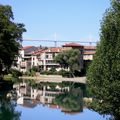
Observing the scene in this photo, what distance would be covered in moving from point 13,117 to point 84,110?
37.5 feet

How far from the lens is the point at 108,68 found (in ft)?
67.6

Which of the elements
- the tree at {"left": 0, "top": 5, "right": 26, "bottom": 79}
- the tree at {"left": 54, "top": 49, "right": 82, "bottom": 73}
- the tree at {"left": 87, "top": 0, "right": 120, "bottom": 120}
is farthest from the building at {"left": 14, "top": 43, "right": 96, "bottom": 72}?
the tree at {"left": 87, "top": 0, "right": 120, "bottom": 120}

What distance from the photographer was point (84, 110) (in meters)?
45.4

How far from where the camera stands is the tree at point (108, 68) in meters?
20.4

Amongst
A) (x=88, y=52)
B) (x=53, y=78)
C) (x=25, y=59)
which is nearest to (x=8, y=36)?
(x=53, y=78)

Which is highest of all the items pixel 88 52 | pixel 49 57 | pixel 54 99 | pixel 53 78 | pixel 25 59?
pixel 88 52

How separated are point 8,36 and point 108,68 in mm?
45189

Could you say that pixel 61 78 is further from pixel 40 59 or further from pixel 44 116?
pixel 44 116

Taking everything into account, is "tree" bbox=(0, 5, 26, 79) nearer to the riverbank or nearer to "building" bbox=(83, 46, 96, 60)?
the riverbank

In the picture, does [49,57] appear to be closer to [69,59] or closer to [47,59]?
[47,59]

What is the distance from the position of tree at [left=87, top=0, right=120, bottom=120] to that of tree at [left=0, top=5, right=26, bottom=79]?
41.1 meters

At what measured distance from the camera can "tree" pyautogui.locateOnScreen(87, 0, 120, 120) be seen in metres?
20.4

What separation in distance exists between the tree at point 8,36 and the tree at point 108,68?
41148 millimetres

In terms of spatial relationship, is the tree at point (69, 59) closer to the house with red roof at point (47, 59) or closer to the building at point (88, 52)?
the house with red roof at point (47, 59)
